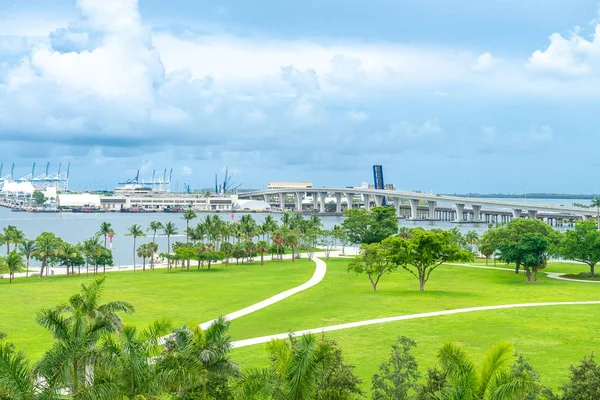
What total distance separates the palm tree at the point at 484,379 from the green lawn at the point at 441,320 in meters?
13.8

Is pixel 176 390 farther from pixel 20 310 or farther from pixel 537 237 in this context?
pixel 537 237

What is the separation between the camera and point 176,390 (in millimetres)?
18562

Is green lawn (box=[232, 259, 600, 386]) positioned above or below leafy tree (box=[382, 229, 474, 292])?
below

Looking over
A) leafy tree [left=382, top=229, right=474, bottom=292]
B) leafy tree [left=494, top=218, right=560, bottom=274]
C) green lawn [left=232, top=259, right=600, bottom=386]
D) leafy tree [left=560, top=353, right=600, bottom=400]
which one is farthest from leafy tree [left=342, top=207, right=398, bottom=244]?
leafy tree [left=560, top=353, right=600, bottom=400]

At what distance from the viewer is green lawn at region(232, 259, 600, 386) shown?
1379 inches

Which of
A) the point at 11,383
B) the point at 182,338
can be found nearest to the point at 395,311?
the point at 182,338

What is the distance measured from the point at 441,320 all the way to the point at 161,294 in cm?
2778

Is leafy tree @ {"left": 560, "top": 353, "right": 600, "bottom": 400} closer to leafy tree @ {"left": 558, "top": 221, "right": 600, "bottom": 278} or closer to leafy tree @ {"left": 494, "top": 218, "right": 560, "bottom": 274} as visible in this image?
leafy tree @ {"left": 558, "top": 221, "right": 600, "bottom": 278}

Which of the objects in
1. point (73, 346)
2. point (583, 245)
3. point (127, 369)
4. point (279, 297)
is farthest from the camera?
point (583, 245)

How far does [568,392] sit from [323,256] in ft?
290

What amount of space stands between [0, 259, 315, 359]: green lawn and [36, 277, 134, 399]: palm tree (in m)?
16.8

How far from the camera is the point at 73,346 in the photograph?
704 inches

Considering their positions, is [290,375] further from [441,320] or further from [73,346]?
[441,320]

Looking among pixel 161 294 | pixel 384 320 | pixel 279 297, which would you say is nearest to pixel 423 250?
pixel 279 297
